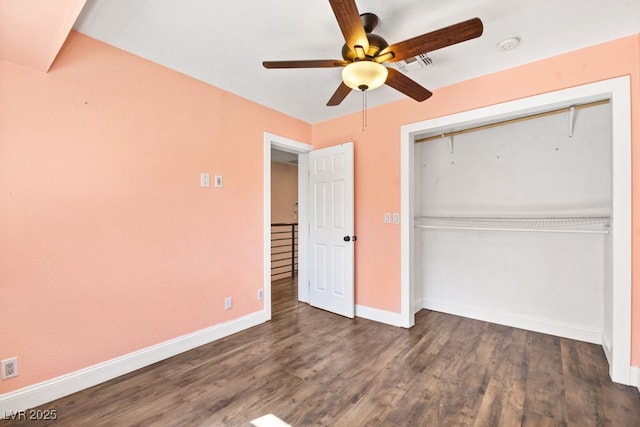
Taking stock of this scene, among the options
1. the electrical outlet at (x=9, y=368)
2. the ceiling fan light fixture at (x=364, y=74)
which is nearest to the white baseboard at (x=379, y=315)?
the ceiling fan light fixture at (x=364, y=74)

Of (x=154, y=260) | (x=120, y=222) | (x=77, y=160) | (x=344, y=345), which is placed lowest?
(x=344, y=345)

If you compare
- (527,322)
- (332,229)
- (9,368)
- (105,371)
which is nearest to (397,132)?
(332,229)

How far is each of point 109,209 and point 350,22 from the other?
2.14 metres

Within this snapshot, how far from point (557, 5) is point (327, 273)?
10.5 ft

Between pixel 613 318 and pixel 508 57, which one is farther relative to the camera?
pixel 508 57

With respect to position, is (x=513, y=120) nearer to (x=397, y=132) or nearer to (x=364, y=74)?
(x=397, y=132)

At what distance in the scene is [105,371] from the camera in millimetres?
2137

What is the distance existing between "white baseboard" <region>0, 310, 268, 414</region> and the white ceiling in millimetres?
2441

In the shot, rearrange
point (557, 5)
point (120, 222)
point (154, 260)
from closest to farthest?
point (557, 5) < point (120, 222) < point (154, 260)

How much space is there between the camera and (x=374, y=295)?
11.3 ft

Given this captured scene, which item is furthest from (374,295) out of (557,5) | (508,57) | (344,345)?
(557,5)

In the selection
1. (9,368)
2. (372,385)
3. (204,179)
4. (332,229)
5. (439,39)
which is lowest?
(372,385)

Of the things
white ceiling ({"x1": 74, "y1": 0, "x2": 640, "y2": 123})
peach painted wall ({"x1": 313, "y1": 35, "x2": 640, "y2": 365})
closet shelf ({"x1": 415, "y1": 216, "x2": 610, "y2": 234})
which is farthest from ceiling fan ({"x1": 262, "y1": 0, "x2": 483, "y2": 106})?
closet shelf ({"x1": 415, "y1": 216, "x2": 610, "y2": 234})

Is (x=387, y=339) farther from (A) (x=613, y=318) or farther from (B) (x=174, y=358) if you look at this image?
(B) (x=174, y=358)
